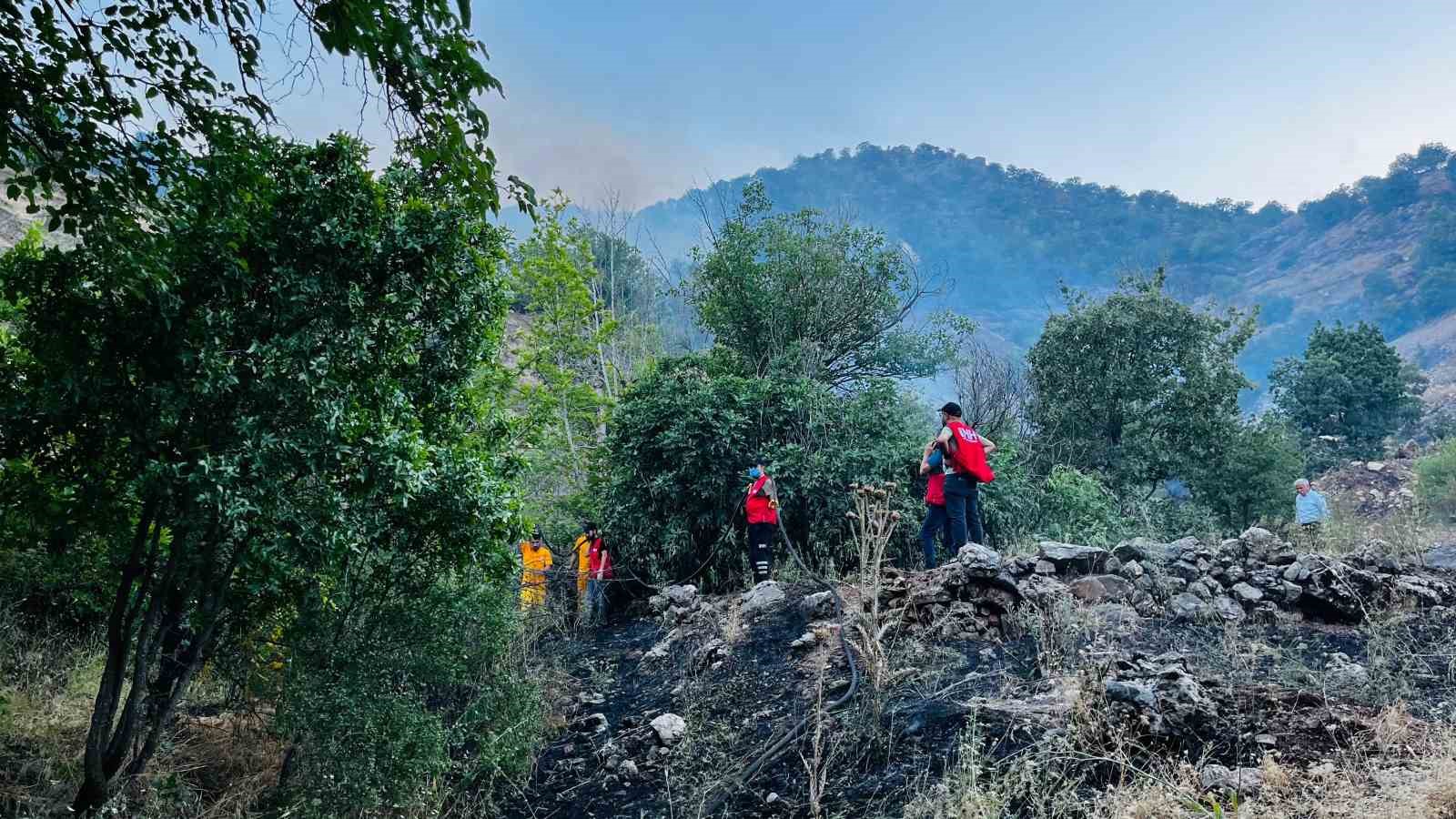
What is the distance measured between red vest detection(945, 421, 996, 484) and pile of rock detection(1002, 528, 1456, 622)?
938 millimetres

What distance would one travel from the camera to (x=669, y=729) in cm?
537

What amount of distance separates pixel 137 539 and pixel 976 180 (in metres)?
140

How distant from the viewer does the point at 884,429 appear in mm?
10711

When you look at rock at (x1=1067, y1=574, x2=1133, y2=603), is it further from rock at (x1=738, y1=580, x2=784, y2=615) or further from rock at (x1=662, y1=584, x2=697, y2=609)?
rock at (x1=662, y1=584, x2=697, y2=609)

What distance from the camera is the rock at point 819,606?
6.86m

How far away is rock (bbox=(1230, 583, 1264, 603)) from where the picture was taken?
20.9ft

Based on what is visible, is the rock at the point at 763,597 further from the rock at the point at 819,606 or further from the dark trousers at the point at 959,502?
the dark trousers at the point at 959,502

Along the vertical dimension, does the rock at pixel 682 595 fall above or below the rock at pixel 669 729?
above

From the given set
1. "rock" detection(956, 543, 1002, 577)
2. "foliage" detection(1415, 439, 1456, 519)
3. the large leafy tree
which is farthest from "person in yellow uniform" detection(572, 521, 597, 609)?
"foliage" detection(1415, 439, 1456, 519)

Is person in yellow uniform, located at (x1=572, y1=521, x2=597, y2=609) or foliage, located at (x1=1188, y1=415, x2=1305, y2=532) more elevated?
foliage, located at (x1=1188, y1=415, x2=1305, y2=532)

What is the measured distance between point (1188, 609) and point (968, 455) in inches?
87.9

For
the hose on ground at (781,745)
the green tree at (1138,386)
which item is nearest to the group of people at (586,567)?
the hose on ground at (781,745)

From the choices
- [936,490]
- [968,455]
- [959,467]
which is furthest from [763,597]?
[968,455]

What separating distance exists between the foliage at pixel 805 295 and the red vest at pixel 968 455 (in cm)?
435
